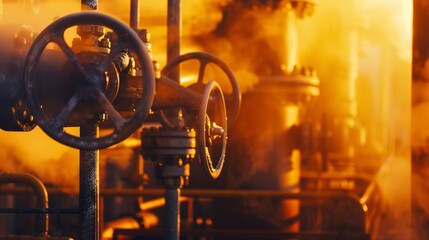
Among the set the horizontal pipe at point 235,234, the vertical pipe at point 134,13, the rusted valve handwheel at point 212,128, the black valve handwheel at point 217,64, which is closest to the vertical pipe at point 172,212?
the rusted valve handwheel at point 212,128

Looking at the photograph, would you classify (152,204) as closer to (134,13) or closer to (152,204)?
(152,204)

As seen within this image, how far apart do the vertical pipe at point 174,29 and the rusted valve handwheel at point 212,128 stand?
34 centimetres

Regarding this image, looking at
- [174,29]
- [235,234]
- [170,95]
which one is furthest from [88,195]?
[235,234]

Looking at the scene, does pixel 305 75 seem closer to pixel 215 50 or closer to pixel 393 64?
pixel 215 50

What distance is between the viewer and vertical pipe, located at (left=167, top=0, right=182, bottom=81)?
2.67 meters

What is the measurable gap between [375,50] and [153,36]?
985 centimetres

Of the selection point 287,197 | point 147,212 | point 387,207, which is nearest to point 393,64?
point 387,207

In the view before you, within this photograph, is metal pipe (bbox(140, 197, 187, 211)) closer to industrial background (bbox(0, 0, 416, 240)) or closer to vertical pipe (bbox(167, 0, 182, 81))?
industrial background (bbox(0, 0, 416, 240))

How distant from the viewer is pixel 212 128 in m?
2.24

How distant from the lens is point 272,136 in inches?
165

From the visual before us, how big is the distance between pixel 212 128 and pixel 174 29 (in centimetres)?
61

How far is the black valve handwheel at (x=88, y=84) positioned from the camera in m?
1.70

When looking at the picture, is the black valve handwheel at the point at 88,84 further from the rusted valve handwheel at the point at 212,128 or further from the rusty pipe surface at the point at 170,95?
the rusty pipe surface at the point at 170,95

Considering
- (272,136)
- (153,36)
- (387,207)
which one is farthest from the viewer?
(387,207)
